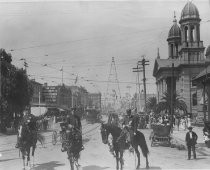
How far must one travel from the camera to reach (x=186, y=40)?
81.7m

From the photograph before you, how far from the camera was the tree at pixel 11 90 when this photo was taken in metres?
35.0

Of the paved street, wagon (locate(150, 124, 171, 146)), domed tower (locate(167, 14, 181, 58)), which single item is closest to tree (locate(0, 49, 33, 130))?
wagon (locate(150, 124, 171, 146))

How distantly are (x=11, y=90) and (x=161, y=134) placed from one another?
1894cm

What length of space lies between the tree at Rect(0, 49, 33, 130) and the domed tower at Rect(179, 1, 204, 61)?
47480 mm

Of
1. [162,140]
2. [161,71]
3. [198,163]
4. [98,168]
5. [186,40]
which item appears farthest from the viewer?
[161,71]

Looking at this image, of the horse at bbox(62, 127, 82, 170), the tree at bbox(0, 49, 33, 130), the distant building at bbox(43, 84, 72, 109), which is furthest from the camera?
the distant building at bbox(43, 84, 72, 109)

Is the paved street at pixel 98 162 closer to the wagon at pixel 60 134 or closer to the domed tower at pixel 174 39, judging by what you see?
the wagon at pixel 60 134

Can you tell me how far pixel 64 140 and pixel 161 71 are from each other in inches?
3236

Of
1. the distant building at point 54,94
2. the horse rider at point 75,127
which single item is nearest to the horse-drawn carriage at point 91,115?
the horse rider at point 75,127

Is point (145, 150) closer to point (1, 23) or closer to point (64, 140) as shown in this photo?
point (64, 140)

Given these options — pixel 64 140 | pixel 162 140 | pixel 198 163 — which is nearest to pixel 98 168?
pixel 64 140

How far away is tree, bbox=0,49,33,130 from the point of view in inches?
1378

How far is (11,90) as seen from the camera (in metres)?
35.9

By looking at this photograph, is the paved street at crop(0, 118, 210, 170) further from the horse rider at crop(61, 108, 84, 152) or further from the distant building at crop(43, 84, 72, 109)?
the distant building at crop(43, 84, 72, 109)
